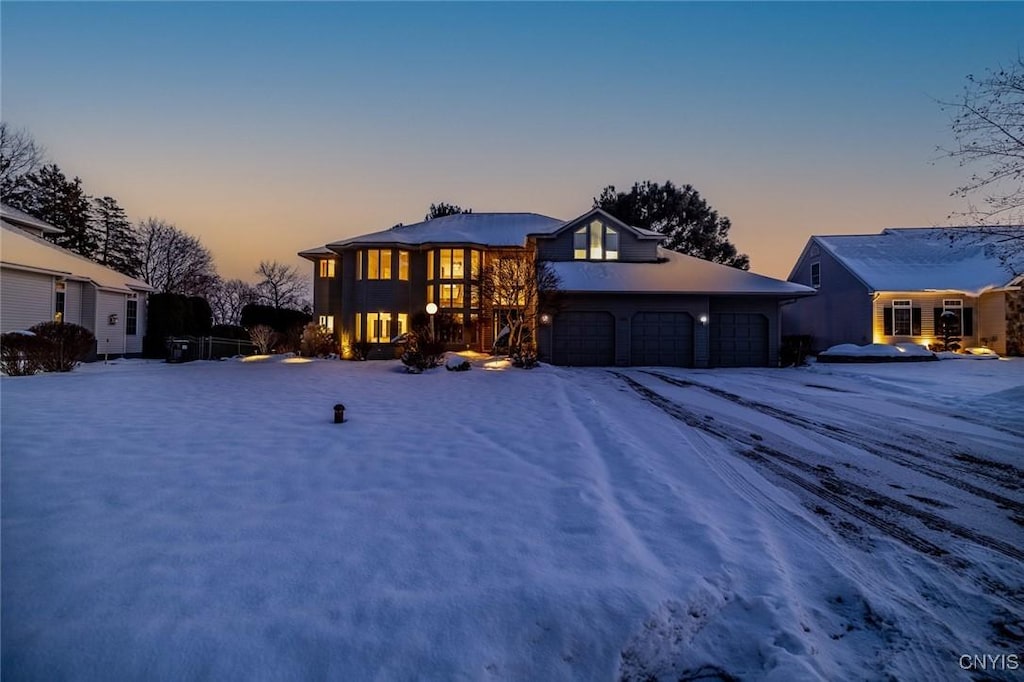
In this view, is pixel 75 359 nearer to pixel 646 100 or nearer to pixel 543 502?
pixel 543 502

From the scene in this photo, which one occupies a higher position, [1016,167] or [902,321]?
[1016,167]

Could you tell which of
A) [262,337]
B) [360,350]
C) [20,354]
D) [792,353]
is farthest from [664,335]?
[20,354]

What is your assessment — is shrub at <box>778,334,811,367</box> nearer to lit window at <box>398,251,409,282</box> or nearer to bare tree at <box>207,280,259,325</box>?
lit window at <box>398,251,409,282</box>

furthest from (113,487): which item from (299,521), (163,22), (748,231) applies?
(748,231)

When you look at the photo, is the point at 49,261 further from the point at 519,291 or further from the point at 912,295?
the point at 912,295

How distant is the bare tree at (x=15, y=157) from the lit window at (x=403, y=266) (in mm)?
25145

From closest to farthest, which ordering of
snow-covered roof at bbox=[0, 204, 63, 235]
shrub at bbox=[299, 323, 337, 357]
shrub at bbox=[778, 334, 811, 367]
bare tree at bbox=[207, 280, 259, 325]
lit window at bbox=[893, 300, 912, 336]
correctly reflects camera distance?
shrub at bbox=[778, 334, 811, 367], snow-covered roof at bbox=[0, 204, 63, 235], shrub at bbox=[299, 323, 337, 357], lit window at bbox=[893, 300, 912, 336], bare tree at bbox=[207, 280, 259, 325]

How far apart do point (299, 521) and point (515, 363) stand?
1279 centimetres

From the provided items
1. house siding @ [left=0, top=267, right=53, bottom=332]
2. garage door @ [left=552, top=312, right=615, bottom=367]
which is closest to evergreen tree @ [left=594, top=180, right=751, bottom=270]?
garage door @ [left=552, top=312, right=615, bottom=367]

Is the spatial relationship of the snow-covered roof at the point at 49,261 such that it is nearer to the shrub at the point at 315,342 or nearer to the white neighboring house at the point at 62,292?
the white neighboring house at the point at 62,292

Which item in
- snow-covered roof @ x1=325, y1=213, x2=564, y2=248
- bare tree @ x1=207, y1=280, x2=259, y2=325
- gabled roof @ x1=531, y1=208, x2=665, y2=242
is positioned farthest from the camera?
bare tree @ x1=207, y1=280, x2=259, y2=325

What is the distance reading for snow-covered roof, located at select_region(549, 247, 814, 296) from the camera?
18.1 meters

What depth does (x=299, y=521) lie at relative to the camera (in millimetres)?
3254

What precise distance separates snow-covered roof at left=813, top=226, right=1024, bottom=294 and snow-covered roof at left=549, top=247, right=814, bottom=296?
855cm
